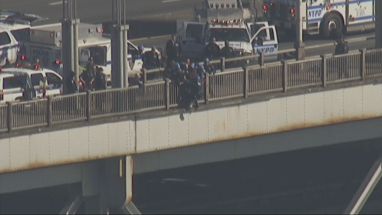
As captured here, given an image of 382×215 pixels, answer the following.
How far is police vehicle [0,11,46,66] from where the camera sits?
139 feet

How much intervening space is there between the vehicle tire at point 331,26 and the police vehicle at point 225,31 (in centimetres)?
358

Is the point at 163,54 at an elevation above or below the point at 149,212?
above

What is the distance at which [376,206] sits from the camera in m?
37.8

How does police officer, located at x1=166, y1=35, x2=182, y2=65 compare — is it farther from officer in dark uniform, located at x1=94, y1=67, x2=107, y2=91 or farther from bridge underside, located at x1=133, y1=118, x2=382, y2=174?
officer in dark uniform, located at x1=94, y1=67, x2=107, y2=91

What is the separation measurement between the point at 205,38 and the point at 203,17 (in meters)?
1.64

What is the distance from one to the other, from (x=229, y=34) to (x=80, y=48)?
5.28 m

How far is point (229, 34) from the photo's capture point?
43.4 m

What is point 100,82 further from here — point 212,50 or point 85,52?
point 212,50

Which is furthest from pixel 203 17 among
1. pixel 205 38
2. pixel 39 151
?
pixel 39 151

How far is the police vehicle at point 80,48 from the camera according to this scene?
4059 centimetres

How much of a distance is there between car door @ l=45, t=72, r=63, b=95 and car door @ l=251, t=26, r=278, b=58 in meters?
8.83

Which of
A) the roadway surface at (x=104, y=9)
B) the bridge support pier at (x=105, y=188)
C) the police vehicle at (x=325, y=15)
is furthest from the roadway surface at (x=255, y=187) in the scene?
the roadway surface at (x=104, y=9)

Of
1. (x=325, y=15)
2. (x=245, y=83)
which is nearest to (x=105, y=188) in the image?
(x=245, y=83)

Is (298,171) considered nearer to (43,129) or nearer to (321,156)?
(321,156)
